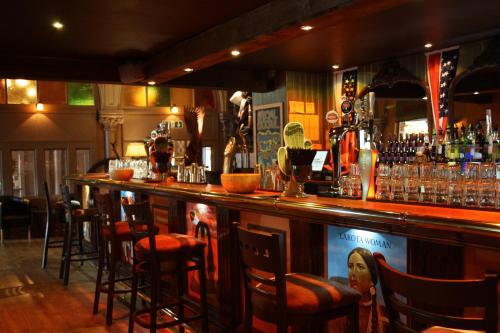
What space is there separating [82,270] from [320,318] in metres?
4.82

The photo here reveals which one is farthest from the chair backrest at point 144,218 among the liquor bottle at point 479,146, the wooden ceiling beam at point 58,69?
the wooden ceiling beam at point 58,69

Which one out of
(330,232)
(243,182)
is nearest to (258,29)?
(243,182)

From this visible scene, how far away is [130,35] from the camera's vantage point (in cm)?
536

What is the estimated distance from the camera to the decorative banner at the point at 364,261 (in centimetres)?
234

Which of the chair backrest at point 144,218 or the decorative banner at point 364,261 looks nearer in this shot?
the decorative banner at point 364,261

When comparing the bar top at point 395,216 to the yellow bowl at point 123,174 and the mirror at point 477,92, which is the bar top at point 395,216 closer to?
the yellow bowl at point 123,174

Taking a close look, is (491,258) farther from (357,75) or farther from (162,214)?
(357,75)

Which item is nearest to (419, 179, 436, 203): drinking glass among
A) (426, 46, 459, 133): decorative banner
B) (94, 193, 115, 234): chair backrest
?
(94, 193, 115, 234): chair backrest

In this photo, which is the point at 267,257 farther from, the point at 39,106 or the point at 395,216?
the point at 39,106

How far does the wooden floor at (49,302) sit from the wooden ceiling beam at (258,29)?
2595 millimetres

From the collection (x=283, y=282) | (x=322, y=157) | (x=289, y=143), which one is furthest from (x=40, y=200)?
(x=283, y=282)

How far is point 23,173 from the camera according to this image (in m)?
10.4

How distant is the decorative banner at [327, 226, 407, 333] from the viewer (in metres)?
2.34

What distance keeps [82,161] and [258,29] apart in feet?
24.9
